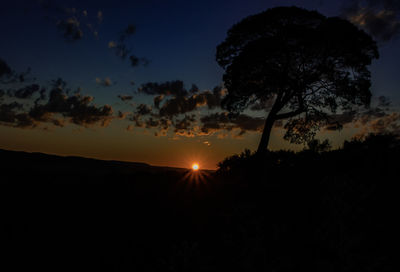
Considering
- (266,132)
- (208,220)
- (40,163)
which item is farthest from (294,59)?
(40,163)

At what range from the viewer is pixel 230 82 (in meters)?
19.1

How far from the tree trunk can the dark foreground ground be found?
11.4 feet

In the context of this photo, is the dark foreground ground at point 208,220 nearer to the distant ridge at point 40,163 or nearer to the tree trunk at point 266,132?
the tree trunk at point 266,132

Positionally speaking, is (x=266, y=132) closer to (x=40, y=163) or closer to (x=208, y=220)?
(x=208, y=220)

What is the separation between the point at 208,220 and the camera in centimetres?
898

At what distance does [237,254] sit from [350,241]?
6.00ft

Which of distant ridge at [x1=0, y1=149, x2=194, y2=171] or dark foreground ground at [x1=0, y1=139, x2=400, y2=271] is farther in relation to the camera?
distant ridge at [x1=0, y1=149, x2=194, y2=171]

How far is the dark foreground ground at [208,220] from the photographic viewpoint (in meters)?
4.51

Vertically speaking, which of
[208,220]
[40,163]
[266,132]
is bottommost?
[208,220]

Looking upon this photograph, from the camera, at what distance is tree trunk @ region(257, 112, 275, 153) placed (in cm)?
1816

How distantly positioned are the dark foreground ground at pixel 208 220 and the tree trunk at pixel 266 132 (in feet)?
11.4

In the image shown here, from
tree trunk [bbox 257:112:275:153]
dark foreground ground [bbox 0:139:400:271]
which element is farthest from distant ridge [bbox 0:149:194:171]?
tree trunk [bbox 257:112:275:153]

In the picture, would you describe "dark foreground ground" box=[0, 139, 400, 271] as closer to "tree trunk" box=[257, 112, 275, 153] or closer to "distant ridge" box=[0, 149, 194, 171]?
"tree trunk" box=[257, 112, 275, 153]

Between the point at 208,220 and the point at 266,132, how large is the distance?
11.1m
